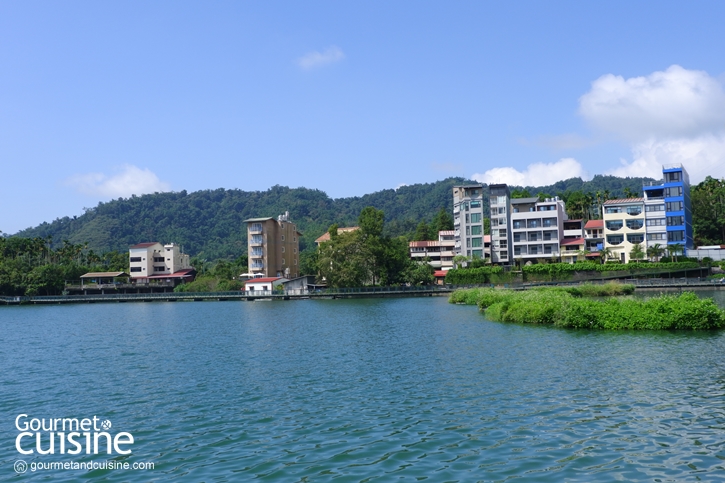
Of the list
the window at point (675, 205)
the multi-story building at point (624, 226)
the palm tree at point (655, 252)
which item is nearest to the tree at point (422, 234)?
the multi-story building at point (624, 226)

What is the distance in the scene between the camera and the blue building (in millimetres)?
97250

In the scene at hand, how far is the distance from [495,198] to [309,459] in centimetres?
10110

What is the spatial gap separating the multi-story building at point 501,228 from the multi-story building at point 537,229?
4.29 ft

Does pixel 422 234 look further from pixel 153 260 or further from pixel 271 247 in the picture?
pixel 153 260

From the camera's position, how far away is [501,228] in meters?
109

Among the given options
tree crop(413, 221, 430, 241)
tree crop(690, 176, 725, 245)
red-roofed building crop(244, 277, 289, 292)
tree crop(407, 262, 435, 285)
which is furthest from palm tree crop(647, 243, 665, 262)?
red-roofed building crop(244, 277, 289, 292)

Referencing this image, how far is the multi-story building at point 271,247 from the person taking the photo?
11881 cm

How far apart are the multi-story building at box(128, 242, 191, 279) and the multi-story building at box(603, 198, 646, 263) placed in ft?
299

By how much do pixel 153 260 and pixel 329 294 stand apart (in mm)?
54770

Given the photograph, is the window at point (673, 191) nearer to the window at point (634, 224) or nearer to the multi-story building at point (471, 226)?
the window at point (634, 224)

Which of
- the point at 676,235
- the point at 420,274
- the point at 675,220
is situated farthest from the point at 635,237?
the point at 420,274

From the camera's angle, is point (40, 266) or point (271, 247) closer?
point (40, 266)

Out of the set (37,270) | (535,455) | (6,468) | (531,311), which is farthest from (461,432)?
(37,270)

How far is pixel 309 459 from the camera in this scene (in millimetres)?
13398
